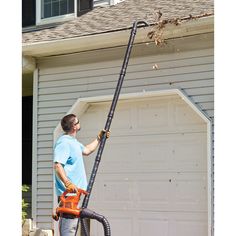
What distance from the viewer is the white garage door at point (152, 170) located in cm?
777

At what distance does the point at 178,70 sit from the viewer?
7988 mm

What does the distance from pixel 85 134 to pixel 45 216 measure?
1.38 metres

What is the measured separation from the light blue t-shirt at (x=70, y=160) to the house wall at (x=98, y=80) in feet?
7.95

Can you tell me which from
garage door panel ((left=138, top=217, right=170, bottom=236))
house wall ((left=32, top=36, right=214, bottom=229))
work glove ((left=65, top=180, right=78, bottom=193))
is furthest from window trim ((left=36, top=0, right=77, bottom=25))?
work glove ((left=65, top=180, right=78, bottom=193))

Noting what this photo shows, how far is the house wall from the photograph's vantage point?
7750mm

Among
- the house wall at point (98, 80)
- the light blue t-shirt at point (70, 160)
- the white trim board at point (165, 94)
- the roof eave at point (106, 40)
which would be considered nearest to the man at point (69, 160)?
the light blue t-shirt at point (70, 160)

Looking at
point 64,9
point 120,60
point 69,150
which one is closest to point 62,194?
point 69,150

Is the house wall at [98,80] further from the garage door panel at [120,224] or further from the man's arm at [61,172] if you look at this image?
the man's arm at [61,172]

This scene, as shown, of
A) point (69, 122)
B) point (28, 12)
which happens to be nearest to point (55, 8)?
point (28, 12)

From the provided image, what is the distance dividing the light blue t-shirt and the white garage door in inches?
99.5

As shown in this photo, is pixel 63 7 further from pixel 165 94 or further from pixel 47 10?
pixel 165 94

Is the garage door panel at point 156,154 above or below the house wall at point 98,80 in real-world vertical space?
below

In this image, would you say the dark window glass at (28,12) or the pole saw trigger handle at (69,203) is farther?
the dark window glass at (28,12)

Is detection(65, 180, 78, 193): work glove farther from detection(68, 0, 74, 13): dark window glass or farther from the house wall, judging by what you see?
detection(68, 0, 74, 13): dark window glass
